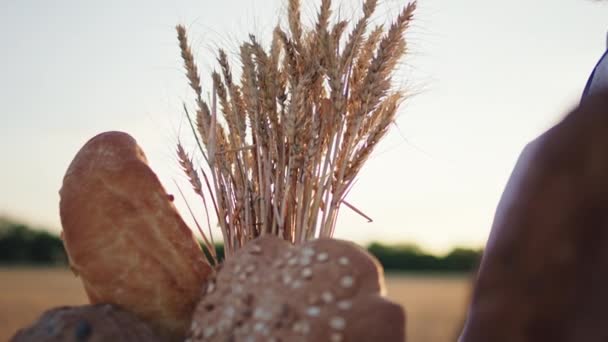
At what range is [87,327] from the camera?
4.13 ft

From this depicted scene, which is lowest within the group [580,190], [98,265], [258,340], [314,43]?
[258,340]

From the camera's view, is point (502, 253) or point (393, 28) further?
point (393, 28)


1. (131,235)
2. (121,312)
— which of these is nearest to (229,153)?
(131,235)

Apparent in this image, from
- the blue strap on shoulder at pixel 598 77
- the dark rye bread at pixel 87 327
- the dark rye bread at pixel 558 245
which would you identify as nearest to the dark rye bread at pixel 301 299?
the dark rye bread at pixel 87 327

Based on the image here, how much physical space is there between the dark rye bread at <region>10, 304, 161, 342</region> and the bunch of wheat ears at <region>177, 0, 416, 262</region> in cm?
36

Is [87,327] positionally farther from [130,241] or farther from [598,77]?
[598,77]

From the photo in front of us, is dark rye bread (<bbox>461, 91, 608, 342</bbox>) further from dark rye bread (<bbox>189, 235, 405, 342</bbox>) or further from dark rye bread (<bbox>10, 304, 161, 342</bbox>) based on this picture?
dark rye bread (<bbox>10, 304, 161, 342</bbox>)

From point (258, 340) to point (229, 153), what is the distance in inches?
24.7

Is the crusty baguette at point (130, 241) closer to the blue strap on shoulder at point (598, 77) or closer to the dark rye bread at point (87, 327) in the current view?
the dark rye bread at point (87, 327)

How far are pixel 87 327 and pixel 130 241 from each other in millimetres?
208

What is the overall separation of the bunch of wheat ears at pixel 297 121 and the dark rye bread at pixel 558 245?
883 millimetres

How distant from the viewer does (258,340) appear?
117 cm

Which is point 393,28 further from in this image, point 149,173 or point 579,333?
point 579,333

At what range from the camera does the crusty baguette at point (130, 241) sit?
1387 mm
